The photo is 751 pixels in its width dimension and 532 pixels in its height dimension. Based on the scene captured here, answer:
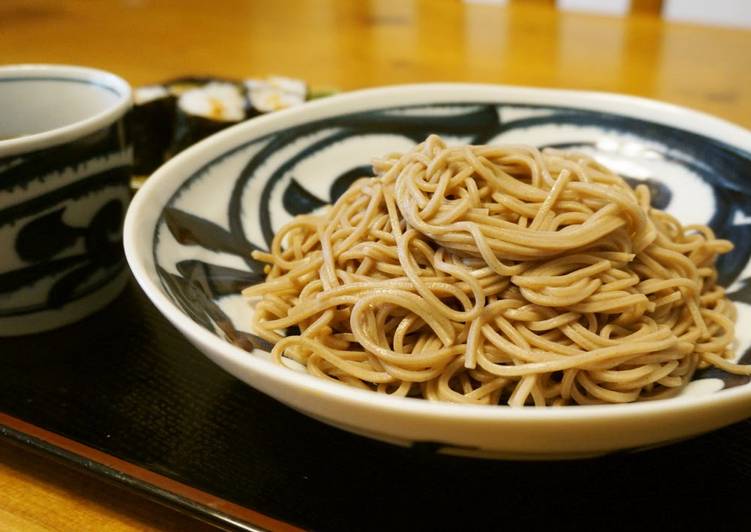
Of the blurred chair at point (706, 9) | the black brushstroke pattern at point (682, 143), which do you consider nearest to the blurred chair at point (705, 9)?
the blurred chair at point (706, 9)

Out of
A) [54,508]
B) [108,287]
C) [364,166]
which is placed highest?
[364,166]

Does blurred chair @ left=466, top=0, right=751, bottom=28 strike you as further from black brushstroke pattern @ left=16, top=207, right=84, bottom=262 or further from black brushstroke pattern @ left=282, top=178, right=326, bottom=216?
black brushstroke pattern @ left=16, top=207, right=84, bottom=262

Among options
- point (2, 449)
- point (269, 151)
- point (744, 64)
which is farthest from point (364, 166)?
point (744, 64)

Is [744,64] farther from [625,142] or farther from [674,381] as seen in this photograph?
[674,381]

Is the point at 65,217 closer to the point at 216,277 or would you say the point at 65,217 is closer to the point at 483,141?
the point at 216,277

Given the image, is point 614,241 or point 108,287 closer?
point 614,241

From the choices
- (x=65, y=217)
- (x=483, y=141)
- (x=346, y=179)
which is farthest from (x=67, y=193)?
(x=483, y=141)

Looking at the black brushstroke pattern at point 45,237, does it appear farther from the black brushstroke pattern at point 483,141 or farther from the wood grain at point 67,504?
the wood grain at point 67,504
